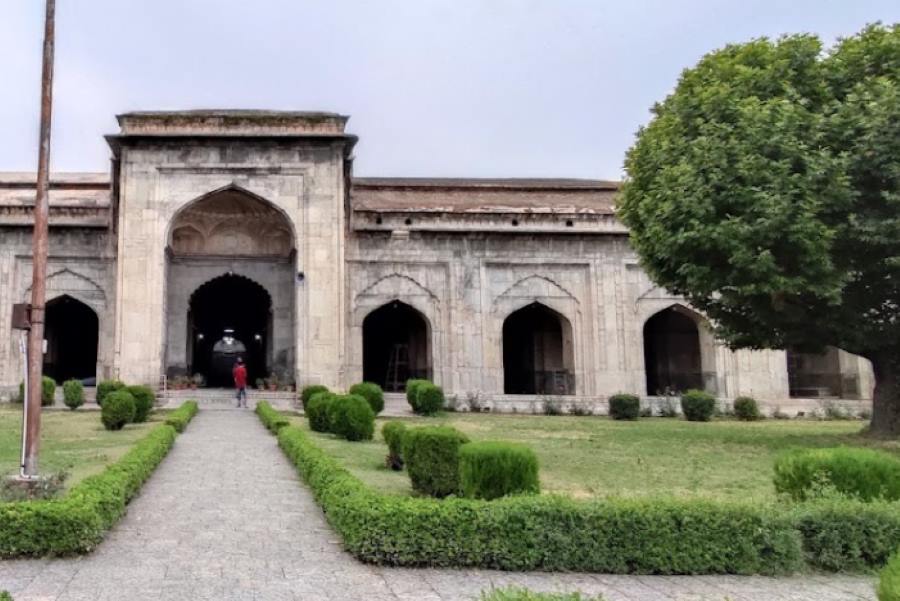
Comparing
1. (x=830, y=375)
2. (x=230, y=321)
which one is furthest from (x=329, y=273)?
(x=830, y=375)

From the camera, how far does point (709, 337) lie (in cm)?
2505

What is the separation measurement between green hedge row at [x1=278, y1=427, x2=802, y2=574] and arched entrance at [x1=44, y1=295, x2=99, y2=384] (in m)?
22.3

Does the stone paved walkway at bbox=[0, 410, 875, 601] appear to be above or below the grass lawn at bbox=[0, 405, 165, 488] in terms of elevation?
below

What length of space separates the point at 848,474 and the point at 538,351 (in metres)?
20.6

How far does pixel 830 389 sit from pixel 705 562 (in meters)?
24.1

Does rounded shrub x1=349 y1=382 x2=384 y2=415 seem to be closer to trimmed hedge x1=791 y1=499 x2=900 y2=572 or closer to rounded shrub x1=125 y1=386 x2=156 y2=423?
rounded shrub x1=125 y1=386 x2=156 y2=423

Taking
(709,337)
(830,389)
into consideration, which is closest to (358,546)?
(709,337)

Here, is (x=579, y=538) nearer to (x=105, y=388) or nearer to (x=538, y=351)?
(x=105, y=388)

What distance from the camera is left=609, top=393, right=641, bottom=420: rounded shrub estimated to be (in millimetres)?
20484

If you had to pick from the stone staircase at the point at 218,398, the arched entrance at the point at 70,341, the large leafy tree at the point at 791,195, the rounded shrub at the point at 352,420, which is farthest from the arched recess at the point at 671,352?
the arched entrance at the point at 70,341

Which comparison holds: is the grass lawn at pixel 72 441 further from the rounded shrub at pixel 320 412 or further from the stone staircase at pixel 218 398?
the rounded shrub at pixel 320 412

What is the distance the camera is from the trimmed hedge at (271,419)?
44.9ft

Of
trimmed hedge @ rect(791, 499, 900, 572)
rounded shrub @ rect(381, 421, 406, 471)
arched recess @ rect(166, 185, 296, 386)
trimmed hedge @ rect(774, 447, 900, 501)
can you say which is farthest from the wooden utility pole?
arched recess @ rect(166, 185, 296, 386)

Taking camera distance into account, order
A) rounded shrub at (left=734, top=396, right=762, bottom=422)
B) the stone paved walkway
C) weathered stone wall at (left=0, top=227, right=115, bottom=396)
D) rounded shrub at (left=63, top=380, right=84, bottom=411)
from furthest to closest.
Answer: weathered stone wall at (left=0, top=227, right=115, bottom=396), rounded shrub at (left=734, top=396, right=762, bottom=422), rounded shrub at (left=63, top=380, right=84, bottom=411), the stone paved walkway
